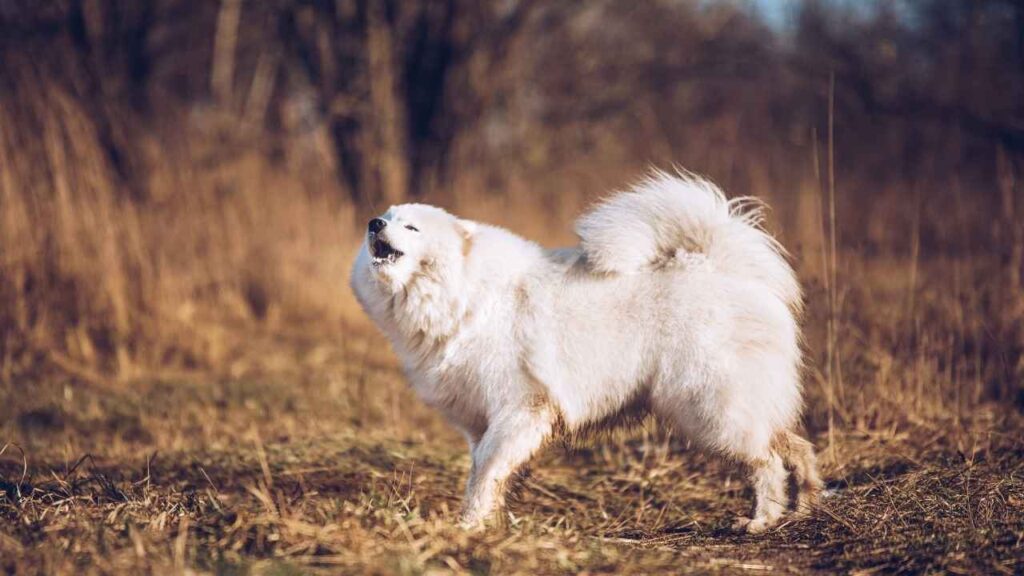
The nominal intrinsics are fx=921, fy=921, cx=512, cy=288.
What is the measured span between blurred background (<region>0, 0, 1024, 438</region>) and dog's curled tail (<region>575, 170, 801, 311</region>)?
1.86 ft

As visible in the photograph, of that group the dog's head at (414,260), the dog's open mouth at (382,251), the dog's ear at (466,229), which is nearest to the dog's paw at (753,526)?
the dog's head at (414,260)

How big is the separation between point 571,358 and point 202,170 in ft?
17.8

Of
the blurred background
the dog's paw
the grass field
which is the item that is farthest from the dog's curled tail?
the dog's paw

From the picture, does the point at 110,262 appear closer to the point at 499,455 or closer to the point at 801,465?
the point at 499,455

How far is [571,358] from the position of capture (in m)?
3.32

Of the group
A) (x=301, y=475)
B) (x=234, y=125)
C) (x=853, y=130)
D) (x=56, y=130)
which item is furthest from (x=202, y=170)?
(x=853, y=130)

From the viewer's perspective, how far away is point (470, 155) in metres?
11.5

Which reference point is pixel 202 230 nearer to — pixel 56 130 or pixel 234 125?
pixel 56 130

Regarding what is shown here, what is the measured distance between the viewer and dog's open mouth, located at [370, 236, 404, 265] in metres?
3.36

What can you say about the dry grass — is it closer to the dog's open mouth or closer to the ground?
the ground

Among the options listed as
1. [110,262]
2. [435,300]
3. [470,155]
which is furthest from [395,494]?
[470,155]

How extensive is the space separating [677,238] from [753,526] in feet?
3.50

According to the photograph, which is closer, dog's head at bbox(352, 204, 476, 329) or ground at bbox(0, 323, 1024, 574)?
ground at bbox(0, 323, 1024, 574)

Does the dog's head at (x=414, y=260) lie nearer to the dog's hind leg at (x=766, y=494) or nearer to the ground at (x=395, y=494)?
the ground at (x=395, y=494)
